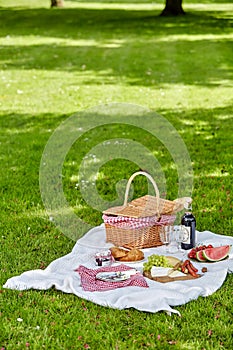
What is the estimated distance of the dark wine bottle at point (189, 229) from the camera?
4602 millimetres

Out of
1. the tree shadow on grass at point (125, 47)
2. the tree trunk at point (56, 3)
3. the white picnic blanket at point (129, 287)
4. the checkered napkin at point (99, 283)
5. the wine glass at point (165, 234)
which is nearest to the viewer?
the white picnic blanket at point (129, 287)

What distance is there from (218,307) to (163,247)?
1.02 m

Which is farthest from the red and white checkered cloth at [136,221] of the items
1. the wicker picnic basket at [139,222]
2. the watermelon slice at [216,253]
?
the watermelon slice at [216,253]

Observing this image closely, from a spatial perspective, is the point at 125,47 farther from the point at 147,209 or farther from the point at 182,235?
the point at 182,235

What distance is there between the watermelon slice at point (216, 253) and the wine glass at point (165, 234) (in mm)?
408

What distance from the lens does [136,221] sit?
4.66m

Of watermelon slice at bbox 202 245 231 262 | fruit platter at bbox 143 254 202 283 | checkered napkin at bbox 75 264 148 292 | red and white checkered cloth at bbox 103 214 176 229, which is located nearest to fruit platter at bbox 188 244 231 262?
watermelon slice at bbox 202 245 231 262

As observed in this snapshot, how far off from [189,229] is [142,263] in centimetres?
45

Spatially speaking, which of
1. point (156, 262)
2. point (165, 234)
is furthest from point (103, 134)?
point (156, 262)

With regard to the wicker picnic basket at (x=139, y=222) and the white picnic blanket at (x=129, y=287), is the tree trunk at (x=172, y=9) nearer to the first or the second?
the wicker picnic basket at (x=139, y=222)

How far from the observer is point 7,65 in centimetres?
1325

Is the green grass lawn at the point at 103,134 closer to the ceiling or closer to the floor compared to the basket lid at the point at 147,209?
closer to the floor

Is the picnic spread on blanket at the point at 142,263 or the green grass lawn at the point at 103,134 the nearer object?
the green grass lawn at the point at 103,134

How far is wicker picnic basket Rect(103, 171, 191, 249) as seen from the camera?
4676 millimetres
